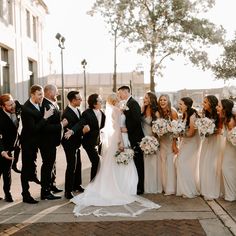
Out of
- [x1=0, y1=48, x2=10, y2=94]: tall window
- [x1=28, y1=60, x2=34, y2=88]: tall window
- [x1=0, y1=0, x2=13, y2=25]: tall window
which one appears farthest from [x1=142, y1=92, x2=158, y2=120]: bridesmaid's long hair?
[x1=28, y1=60, x2=34, y2=88]: tall window

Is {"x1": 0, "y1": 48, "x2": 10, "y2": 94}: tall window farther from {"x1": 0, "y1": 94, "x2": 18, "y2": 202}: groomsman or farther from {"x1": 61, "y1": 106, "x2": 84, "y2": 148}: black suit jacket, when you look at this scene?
{"x1": 61, "y1": 106, "x2": 84, "y2": 148}: black suit jacket

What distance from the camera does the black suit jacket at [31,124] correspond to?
7.05 m

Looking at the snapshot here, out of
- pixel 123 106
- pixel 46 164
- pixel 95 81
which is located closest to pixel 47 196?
pixel 46 164

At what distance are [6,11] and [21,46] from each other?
2.67 metres

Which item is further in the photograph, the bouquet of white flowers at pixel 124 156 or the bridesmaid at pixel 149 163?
the bridesmaid at pixel 149 163

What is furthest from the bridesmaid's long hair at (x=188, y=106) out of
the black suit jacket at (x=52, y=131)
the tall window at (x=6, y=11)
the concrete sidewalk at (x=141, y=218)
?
the tall window at (x=6, y=11)

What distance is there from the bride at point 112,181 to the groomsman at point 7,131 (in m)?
1.42

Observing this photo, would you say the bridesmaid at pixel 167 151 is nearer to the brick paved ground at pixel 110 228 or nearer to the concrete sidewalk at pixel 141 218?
the concrete sidewalk at pixel 141 218

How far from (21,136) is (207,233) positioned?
382 cm

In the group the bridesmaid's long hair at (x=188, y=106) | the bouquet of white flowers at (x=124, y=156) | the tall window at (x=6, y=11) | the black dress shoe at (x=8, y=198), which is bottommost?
the black dress shoe at (x=8, y=198)

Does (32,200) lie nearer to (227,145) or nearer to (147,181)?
(147,181)

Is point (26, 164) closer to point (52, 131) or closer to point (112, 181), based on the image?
point (52, 131)

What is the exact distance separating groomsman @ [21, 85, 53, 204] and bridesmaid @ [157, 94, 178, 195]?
2.30 metres

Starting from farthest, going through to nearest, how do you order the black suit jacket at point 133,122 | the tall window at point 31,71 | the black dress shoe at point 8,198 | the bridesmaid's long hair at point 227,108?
the tall window at point 31,71 < the black suit jacket at point 133,122 < the black dress shoe at point 8,198 < the bridesmaid's long hair at point 227,108
